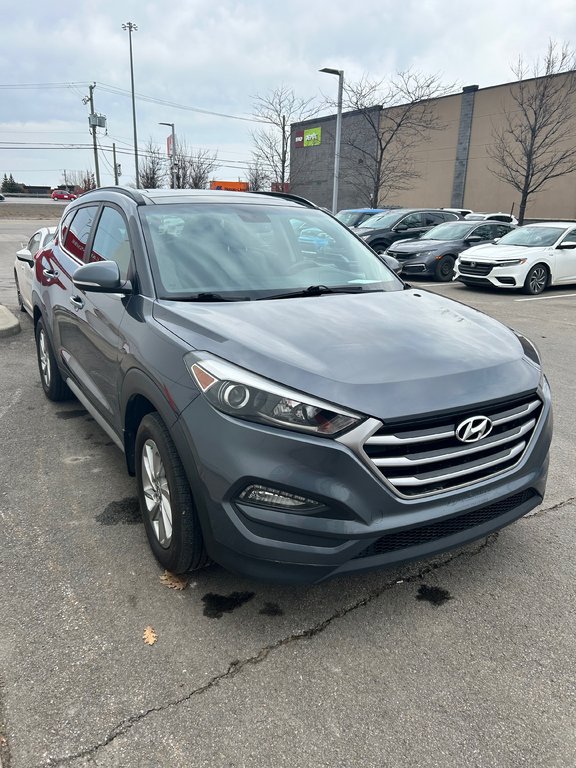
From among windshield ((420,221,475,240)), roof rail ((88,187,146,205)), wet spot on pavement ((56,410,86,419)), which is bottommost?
wet spot on pavement ((56,410,86,419))

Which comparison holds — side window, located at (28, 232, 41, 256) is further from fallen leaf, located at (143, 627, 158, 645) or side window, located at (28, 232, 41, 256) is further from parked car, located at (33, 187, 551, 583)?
fallen leaf, located at (143, 627, 158, 645)

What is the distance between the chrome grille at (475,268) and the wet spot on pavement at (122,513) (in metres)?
10.8

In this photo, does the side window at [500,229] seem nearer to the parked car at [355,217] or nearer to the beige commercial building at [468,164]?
the parked car at [355,217]

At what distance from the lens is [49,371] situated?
16.6ft

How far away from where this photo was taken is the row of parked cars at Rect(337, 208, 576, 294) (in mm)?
12453

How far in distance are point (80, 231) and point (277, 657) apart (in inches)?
135

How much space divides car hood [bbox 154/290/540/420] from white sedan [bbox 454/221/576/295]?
10084 millimetres

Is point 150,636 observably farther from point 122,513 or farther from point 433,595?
point 433,595

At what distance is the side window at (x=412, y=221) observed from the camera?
56.2 feet

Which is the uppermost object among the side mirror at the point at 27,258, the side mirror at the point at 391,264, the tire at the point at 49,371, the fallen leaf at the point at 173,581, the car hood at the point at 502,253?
the side mirror at the point at 391,264

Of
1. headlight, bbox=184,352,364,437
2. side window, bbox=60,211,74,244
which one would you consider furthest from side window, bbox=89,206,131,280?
headlight, bbox=184,352,364,437

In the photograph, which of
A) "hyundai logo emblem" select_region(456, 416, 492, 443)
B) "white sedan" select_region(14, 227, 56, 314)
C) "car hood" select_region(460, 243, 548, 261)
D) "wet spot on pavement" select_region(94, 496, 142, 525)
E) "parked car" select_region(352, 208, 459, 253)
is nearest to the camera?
"hyundai logo emblem" select_region(456, 416, 492, 443)

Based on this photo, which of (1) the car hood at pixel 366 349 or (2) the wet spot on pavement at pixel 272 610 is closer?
(1) the car hood at pixel 366 349

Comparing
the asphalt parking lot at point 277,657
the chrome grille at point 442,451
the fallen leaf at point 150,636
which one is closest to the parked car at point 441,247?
the asphalt parking lot at point 277,657
